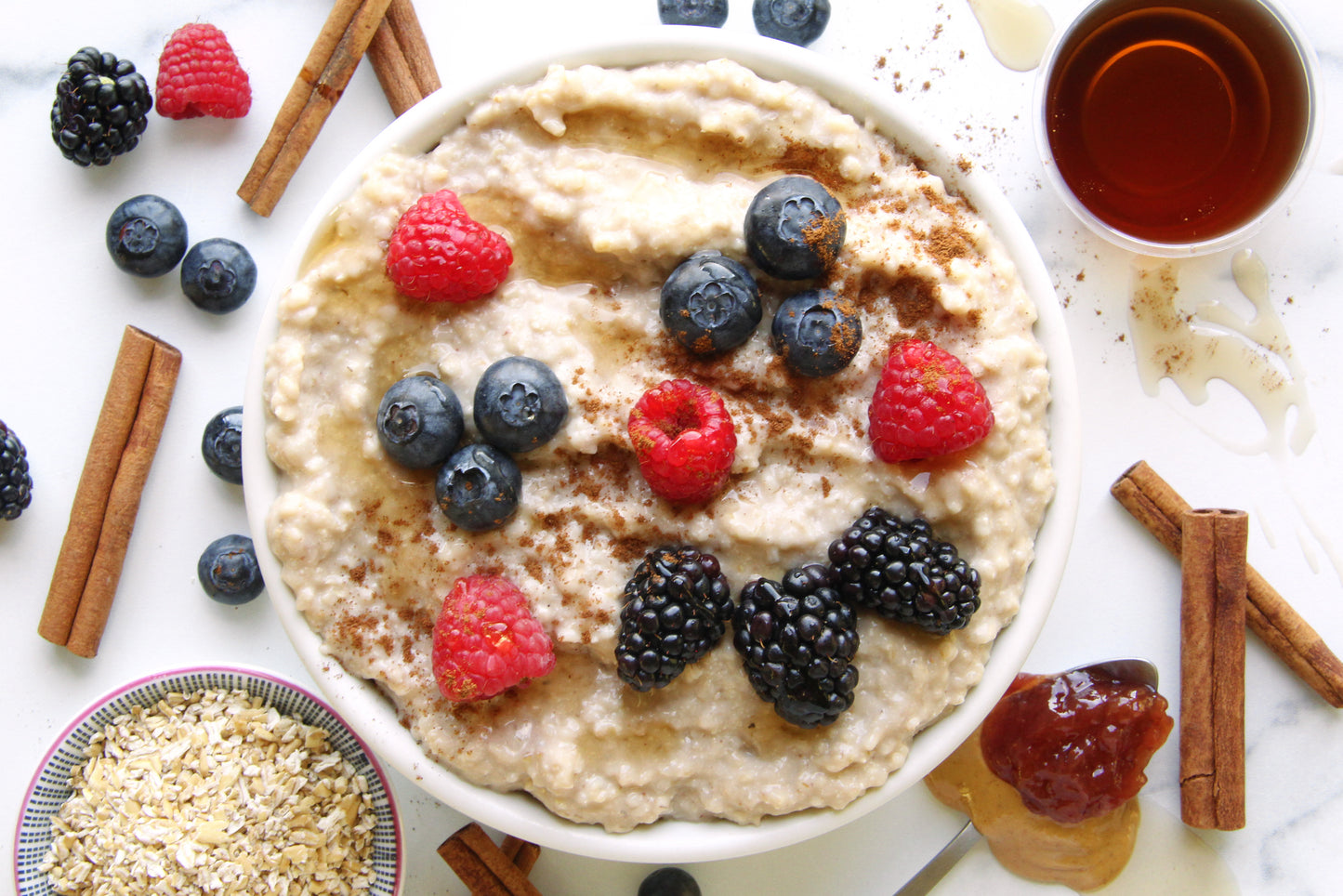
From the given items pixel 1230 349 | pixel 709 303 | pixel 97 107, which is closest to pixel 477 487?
pixel 709 303

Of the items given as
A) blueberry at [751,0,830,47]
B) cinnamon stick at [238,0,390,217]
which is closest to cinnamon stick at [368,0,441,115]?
cinnamon stick at [238,0,390,217]

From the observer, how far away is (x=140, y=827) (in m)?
2.81

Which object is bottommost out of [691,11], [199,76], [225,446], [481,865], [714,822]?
[481,865]

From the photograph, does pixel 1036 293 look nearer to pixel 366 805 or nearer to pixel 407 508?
pixel 407 508

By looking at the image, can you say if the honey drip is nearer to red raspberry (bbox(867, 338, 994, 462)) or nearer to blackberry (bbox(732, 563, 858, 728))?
→ red raspberry (bbox(867, 338, 994, 462))

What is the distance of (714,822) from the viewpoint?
2.43 metres

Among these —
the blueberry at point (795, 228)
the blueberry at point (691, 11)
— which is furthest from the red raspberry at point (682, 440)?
the blueberry at point (691, 11)

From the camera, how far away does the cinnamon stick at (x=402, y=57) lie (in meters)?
2.99

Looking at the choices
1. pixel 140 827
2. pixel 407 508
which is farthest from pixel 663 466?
pixel 140 827

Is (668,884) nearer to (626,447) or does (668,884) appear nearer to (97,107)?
(626,447)

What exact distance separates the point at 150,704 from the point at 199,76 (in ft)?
6.00

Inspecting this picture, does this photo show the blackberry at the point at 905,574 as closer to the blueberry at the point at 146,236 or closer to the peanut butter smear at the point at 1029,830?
the peanut butter smear at the point at 1029,830

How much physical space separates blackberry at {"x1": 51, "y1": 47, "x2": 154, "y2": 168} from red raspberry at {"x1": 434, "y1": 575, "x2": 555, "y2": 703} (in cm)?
181

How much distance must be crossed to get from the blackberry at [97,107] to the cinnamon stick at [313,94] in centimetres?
37
